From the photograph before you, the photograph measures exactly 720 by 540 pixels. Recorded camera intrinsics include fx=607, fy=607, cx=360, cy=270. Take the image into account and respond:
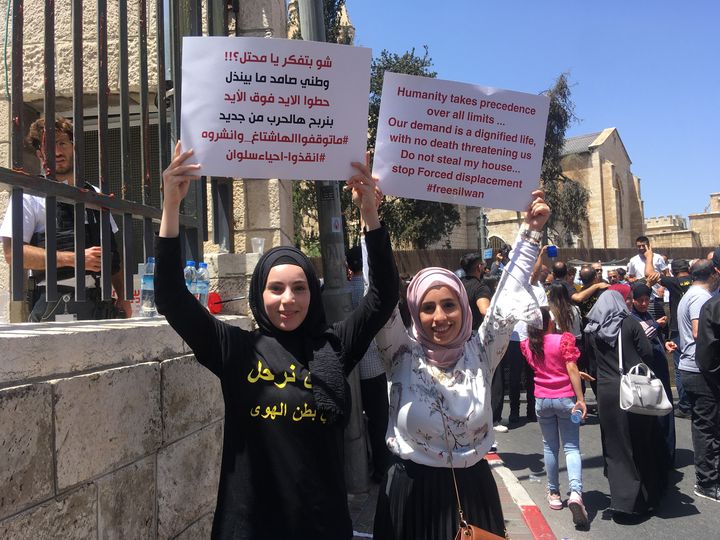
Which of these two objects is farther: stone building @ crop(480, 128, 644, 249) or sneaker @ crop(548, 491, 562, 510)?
stone building @ crop(480, 128, 644, 249)

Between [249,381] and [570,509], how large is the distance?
3.65 metres

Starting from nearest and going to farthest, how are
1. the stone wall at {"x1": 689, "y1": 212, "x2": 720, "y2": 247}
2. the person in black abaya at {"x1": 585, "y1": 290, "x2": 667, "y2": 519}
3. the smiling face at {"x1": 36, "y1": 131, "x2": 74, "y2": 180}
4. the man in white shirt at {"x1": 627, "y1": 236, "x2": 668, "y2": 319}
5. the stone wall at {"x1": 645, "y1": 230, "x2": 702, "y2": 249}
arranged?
the smiling face at {"x1": 36, "y1": 131, "x2": 74, "y2": 180} < the person in black abaya at {"x1": 585, "y1": 290, "x2": 667, "y2": 519} < the man in white shirt at {"x1": 627, "y1": 236, "x2": 668, "y2": 319} < the stone wall at {"x1": 645, "y1": 230, "x2": 702, "y2": 249} < the stone wall at {"x1": 689, "y1": 212, "x2": 720, "y2": 247}

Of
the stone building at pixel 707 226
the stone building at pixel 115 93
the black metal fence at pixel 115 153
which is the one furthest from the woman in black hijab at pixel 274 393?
the stone building at pixel 707 226

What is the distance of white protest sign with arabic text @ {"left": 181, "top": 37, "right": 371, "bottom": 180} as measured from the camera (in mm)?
2377

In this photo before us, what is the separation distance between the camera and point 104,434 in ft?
7.27

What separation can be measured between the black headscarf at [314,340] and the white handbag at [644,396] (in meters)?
3.34

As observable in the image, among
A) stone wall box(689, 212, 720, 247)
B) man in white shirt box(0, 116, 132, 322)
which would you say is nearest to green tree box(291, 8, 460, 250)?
man in white shirt box(0, 116, 132, 322)

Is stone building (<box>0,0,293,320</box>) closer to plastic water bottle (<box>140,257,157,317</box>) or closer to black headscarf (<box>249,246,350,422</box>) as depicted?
plastic water bottle (<box>140,257,157,317</box>)

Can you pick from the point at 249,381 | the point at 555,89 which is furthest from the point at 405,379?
the point at 555,89

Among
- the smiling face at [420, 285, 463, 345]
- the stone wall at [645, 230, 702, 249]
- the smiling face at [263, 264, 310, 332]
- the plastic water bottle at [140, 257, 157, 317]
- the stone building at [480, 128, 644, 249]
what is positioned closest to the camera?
the smiling face at [263, 264, 310, 332]

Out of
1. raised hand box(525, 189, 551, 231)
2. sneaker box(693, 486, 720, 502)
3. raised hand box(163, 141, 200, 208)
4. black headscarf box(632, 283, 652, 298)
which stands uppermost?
raised hand box(163, 141, 200, 208)

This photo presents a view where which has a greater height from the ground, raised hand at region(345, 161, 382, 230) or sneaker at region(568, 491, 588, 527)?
raised hand at region(345, 161, 382, 230)

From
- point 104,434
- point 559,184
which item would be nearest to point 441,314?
point 104,434

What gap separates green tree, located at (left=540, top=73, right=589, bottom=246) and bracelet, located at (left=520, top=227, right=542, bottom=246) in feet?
68.3
